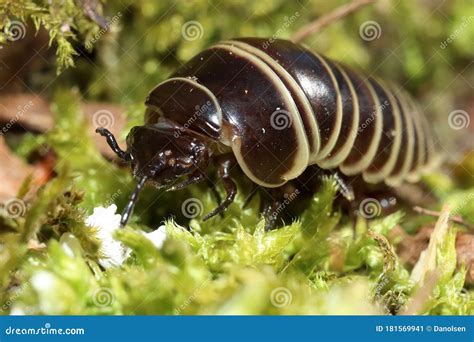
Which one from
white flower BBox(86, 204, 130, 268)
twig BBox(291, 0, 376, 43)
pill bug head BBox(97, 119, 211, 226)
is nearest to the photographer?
white flower BBox(86, 204, 130, 268)

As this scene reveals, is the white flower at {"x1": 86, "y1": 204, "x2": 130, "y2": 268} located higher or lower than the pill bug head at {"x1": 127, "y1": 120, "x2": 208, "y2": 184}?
lower

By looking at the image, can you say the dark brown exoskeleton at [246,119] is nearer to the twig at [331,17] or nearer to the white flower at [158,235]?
the white flower at [158,235]

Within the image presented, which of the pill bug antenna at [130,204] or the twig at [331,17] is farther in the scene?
the twig at [331,17]

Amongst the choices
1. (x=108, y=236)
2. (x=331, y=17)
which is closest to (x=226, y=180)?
(x=108, y=236)

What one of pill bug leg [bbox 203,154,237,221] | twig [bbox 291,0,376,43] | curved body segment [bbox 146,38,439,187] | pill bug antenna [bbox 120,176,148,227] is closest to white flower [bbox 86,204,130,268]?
pill bug antenna [bbox 120,176,148,227]

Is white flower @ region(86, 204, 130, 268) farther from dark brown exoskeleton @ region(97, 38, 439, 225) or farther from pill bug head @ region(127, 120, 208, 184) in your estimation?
pill bug head @ region(127, 120, 208, 184)

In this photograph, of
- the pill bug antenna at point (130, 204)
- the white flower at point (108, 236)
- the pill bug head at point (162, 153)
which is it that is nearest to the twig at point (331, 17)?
the pill bug head at point (162, 153)

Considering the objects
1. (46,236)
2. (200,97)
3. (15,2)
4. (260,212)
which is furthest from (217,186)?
(15,2)
